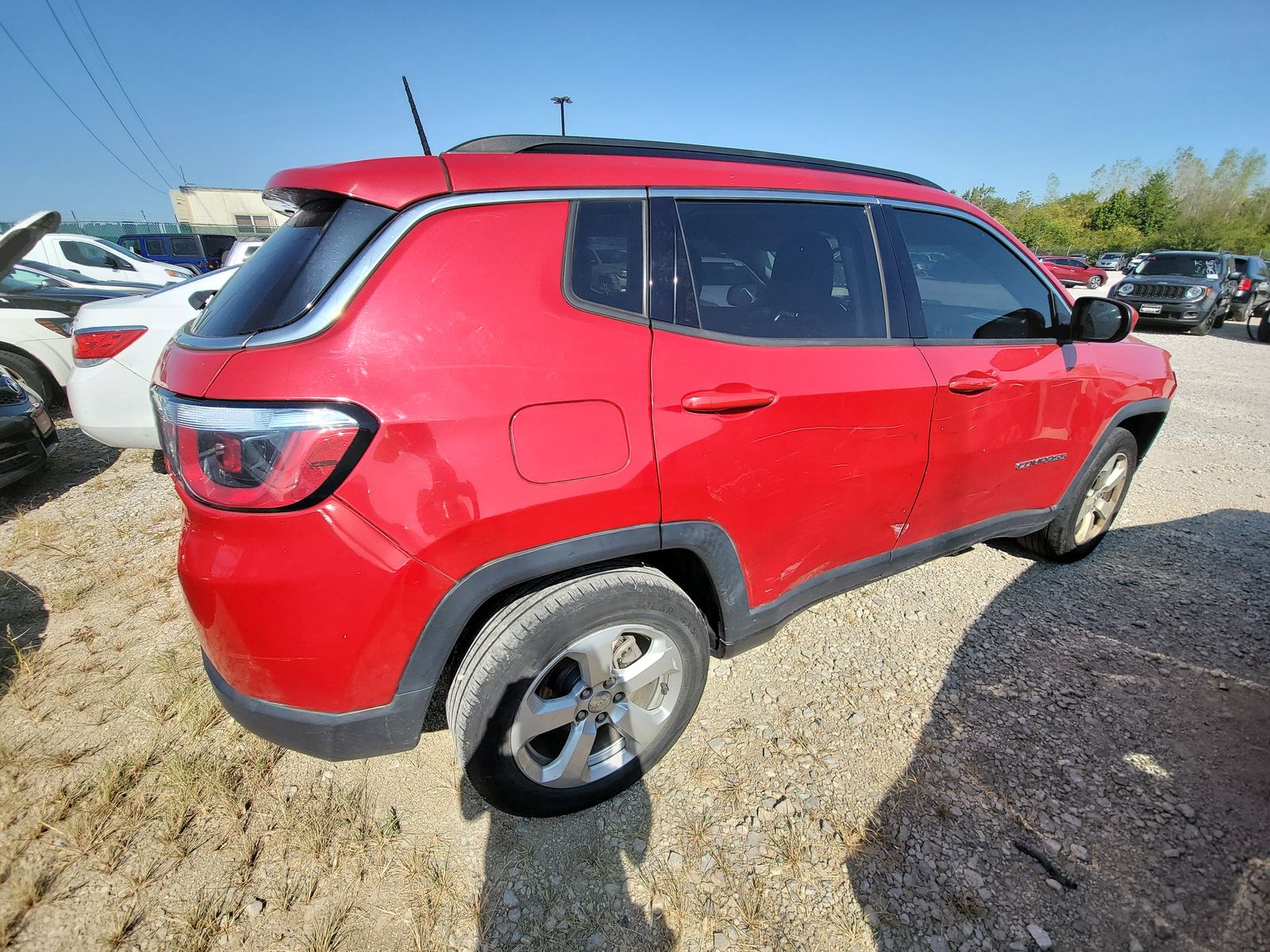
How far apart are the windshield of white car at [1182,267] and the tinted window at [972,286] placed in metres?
13.8

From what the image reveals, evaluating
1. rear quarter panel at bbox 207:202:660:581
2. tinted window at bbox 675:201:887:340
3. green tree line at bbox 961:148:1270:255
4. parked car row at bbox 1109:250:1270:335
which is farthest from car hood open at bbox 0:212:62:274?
green tree line at bbox 961:148:1270:255

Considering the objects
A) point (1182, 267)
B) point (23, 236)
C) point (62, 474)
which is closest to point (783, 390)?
point (23, 236)

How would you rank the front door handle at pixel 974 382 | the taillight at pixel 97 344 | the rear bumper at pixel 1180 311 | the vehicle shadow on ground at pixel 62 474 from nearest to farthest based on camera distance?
the front door handle at pixel 974 382, the taillight at pixel 97 344, the vehicle shadow on ground at pixel 62 474, the rear bumper at pixel 1180 311

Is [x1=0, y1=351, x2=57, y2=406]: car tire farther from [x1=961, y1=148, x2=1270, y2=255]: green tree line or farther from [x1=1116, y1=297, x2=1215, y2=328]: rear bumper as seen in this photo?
[x1=961, y1=148, x2=1270, y2=255]: green tree line

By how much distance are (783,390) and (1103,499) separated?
267 cm

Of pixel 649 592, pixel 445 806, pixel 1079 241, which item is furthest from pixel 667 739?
pixel 1079 241

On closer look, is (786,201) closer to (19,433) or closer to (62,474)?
(19,433)

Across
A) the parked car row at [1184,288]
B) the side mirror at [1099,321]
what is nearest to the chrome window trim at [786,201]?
the side mirror at [1099,321]

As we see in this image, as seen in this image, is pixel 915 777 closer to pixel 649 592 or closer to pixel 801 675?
pixel 801 675

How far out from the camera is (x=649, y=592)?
1708mm

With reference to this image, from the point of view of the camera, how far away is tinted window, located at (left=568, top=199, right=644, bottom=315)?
153 cm

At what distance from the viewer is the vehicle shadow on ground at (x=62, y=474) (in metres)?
4.08

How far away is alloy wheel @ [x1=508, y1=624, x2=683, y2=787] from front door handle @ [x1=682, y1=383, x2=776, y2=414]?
2.21 feet

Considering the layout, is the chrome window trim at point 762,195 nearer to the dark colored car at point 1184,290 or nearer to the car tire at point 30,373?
the car tire at point 30,373
